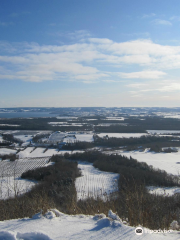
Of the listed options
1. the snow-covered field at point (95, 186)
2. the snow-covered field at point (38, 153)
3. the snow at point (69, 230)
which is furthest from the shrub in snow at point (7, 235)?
the snow-covered field at point (38, 153)

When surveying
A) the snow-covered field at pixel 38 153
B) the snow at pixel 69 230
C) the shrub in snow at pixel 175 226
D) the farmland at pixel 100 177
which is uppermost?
the snow at pixel 69 230

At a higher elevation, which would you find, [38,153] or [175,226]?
[175,226]

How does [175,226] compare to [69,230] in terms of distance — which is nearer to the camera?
[69,230]

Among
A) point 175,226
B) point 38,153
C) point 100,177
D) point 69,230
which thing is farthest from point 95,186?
point 38,153

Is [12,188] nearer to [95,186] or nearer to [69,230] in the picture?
[69,230]

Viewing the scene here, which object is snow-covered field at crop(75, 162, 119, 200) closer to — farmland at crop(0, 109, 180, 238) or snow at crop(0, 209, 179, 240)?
farmland at crop(0, 109, 180, 238)

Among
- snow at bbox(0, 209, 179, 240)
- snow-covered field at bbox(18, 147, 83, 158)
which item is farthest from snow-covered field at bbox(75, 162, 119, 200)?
snow-covered field at bbox(18, 147, 83, 158)

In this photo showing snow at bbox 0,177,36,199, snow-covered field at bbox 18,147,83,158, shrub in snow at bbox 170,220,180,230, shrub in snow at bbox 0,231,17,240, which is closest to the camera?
shrub in snow at bbox 0,231,17,240

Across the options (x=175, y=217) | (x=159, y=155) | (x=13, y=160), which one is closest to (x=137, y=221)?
(x=175, y=217)

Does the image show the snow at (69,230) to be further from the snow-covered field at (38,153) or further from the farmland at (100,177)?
A: the snow-covered field at (38,153)
